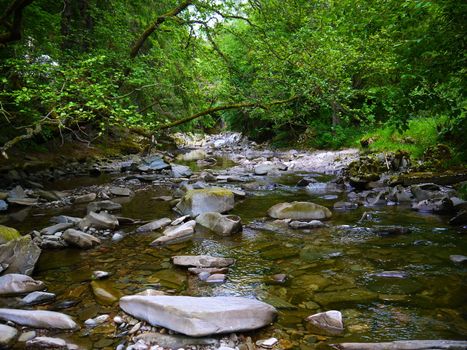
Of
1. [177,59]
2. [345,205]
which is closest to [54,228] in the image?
[345,205]

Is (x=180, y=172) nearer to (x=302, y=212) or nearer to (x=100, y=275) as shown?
(x=302, y=212)

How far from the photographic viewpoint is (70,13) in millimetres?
11812

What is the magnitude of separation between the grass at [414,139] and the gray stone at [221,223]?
27.2 ft

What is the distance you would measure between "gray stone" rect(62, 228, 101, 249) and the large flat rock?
2.90 m

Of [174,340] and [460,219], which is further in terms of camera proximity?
[460,219]

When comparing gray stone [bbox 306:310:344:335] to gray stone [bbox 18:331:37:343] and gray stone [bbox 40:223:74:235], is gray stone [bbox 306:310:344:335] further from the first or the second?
gray stone [bbox 40:223:74:235]

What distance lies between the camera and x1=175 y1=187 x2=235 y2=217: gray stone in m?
8.41

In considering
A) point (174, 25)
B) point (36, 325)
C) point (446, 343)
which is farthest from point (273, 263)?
point (174, 25)

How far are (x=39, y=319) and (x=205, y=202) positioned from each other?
5.15m

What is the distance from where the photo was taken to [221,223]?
7.06 m

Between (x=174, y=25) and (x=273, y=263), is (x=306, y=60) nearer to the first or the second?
(x=174, y=25)

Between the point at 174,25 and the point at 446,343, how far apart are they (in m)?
11.1

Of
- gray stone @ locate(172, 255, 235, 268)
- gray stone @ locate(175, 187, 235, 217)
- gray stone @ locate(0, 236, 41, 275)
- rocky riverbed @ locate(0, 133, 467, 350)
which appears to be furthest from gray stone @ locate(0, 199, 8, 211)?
gray stone @ locate(172, 255, 235, 268)

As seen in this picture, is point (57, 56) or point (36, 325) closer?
point (36, 325)
